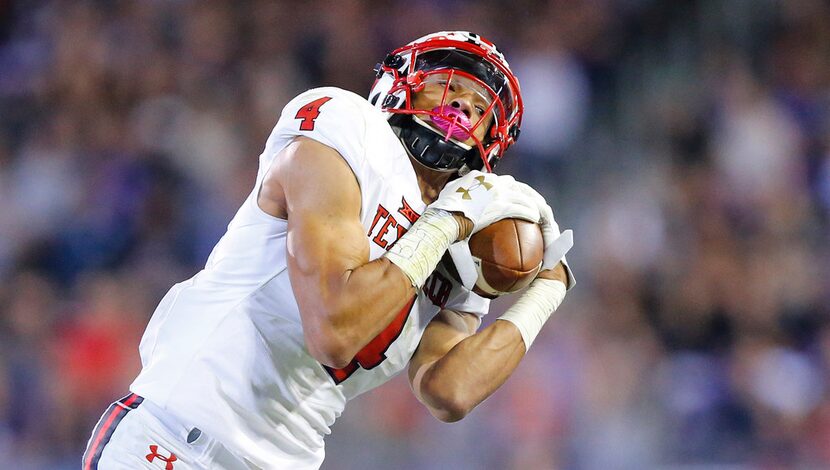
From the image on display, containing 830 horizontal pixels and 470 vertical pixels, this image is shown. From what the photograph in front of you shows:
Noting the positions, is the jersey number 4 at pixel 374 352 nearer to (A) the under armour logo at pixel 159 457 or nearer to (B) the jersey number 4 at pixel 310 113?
(A) the under armour logo at pixel 159 457

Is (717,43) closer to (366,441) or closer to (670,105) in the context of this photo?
(670,105)

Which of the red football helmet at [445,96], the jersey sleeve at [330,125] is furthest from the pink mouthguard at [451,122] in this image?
the jersey sleeve at [330,125]

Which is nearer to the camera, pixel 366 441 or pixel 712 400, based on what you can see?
pixel 366 441

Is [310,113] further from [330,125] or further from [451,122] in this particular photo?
[451,122]

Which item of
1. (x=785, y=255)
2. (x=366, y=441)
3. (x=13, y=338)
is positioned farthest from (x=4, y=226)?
(x=785, y=255)

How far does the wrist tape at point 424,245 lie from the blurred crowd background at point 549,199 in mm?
3297

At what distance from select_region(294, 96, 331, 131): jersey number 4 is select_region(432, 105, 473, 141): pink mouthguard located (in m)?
0.44

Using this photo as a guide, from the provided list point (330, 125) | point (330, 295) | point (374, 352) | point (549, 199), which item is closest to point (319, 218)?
point (330, 295)

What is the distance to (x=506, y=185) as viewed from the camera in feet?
10.8

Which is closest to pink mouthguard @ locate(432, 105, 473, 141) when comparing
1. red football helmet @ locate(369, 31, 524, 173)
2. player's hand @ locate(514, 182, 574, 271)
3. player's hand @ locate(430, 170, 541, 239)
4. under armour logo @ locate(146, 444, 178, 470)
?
red football helmet @ locate(369, 31, 524, 173)

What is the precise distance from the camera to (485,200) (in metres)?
3.21

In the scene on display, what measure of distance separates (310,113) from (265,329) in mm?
643

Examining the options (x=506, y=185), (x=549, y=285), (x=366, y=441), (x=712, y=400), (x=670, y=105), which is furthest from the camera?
(x=670, y=105)

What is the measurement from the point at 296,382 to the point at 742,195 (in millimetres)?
5201
